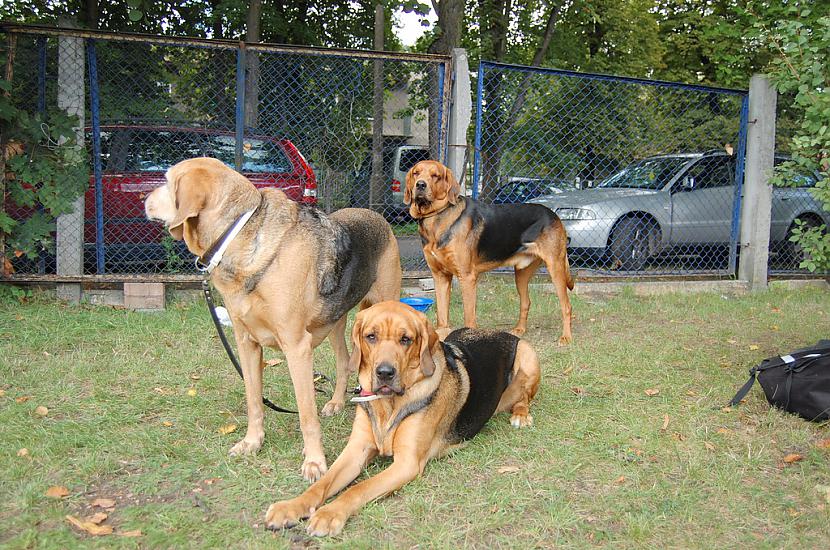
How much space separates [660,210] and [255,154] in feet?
18.8

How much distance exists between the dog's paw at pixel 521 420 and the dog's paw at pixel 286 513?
166 cm

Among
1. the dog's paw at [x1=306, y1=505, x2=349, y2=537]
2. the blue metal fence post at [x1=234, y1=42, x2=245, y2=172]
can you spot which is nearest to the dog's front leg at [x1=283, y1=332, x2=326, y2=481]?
the dog's paw at [x1=306, y1=505, x2=349, y2=537]

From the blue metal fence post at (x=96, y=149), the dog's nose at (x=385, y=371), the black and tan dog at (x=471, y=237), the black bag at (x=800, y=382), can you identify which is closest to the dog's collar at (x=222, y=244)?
the dog's nose at (x=385, y=371)

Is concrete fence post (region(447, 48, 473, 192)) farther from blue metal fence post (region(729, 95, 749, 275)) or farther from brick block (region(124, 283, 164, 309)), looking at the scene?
blue metal fence post (region(729, 95, 749, 275))

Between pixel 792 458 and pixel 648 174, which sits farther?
pixel 648 174

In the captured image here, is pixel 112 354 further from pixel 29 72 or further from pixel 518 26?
pixel 518 26

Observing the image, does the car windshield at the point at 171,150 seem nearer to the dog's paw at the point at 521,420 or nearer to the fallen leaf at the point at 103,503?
the dog's paw at the point at 521,420

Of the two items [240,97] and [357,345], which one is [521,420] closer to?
[357,345]

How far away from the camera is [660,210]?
32.4 ft

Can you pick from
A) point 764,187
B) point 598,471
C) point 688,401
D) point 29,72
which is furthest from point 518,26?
point 598,471

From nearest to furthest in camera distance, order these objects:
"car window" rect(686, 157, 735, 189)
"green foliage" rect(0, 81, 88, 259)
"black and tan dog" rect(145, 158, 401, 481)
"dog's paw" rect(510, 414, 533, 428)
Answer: "black and tan dog" rect(145, 158, 401, 481) < "dog's paw" rect(510, 414, 533, 428) < "green foliage" rect(0, 81, 88, 259) < "car window" rect(686, 157, 735, 189)

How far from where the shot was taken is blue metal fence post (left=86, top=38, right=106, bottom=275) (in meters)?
7.23

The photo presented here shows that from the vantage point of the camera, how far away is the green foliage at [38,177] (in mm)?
6867

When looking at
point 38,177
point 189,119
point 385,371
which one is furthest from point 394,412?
point 189,119
